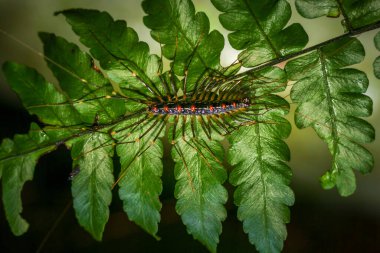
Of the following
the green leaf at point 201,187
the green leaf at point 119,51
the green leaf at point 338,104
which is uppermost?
the green leaf at point 119,51

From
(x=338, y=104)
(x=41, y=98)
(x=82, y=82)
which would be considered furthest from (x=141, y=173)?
(x=338, y=104)

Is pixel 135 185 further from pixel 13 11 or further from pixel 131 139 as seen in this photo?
pixel 13 11

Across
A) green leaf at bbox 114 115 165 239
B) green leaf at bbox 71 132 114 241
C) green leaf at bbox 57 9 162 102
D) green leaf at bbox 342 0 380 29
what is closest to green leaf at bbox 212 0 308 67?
green leaf at bbox 342 0 380 29

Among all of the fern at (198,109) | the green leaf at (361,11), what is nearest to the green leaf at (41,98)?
the fern at (198,109)

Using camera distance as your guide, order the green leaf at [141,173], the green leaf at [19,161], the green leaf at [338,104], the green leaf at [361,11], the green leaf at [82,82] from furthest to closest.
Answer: the green leaf at [19,161] < the green leaf at [141,173] < the green leaf at [82,82] < the green leaf at [338,104] < the green leaf at [361,11]

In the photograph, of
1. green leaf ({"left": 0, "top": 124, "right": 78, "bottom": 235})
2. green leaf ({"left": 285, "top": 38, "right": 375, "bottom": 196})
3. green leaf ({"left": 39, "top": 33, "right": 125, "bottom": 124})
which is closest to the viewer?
green leaf ({"left": 285, "top": 38, "right": 375, "bottom": 196})

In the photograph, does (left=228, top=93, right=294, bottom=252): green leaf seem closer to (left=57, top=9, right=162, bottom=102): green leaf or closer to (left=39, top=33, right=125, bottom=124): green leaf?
(left=57, top=9, right=162, bottom=102): green leaf

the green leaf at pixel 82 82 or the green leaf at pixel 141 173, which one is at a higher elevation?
the green leaf at pixel 82 82

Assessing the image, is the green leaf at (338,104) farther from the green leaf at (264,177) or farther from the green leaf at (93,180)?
the green leaf at (93,180)
